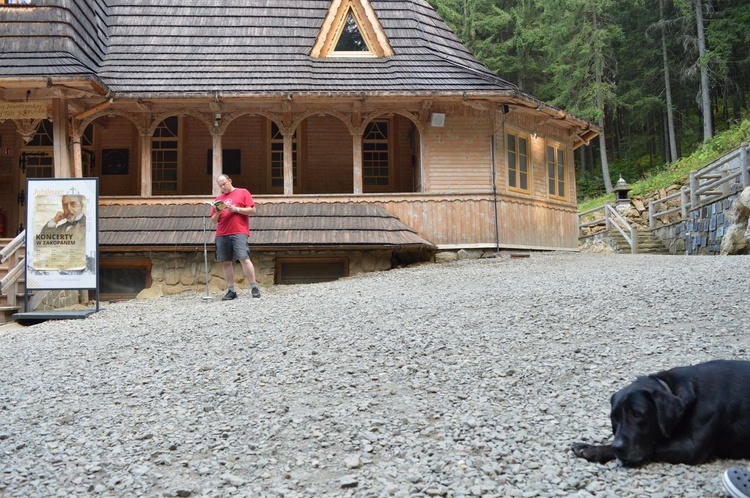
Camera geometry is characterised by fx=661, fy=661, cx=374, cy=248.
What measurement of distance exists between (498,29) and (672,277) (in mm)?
37668

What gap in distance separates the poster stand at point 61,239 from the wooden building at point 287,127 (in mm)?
3176

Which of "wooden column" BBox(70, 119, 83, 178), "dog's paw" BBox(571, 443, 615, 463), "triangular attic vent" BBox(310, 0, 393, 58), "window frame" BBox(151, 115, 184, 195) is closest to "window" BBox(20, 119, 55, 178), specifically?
"window frame" BBox(151, 115, 184, 195)

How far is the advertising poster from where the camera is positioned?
977 cm

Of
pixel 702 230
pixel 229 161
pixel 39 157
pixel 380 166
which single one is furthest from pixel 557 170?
pixel 39 157

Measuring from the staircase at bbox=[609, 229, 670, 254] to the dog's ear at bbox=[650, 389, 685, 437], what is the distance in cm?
1876

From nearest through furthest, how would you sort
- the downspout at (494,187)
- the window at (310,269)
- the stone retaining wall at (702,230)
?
the window at (310,269) < the downspout at (494,187) < the stone retaining wall at (702,230)

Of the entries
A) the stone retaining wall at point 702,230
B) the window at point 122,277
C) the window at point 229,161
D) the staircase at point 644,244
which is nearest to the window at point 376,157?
the window at point 229,161

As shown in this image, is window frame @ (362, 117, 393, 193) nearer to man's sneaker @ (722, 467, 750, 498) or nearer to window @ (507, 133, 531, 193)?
window @ (507, 133, 531, 193)

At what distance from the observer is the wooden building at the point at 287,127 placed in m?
13.8

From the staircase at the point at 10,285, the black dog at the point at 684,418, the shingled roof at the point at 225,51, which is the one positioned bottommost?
the black dog at the point at 684,418

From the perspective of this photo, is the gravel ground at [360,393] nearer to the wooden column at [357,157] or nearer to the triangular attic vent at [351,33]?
the wooden column at [357,157]

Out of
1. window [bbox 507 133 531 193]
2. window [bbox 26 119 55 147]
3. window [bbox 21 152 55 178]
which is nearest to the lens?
window [bbox 507 133 531 193]

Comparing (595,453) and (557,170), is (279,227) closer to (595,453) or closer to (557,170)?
(557,170)

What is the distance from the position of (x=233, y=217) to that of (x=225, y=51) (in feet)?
25.4
